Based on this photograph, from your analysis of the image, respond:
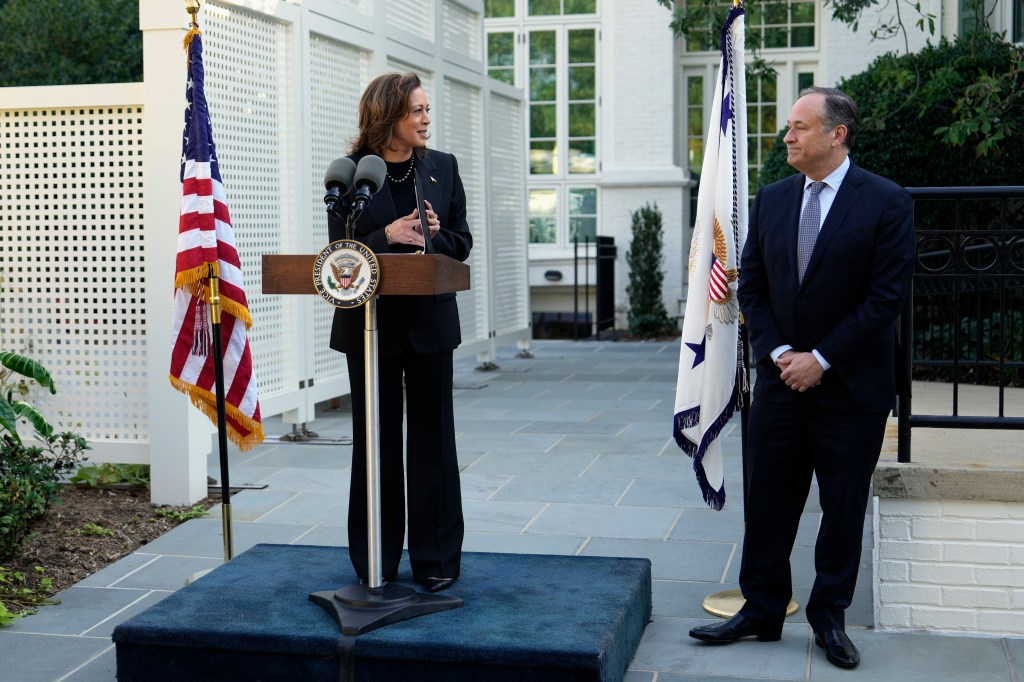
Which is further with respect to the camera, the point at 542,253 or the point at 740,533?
the point at 542,253

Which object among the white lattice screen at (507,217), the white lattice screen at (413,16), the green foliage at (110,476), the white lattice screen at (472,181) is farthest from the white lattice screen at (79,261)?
the white lattice screen at (507,217)

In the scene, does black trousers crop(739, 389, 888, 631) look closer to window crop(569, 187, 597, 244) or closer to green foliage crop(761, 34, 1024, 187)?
green foliage crop(761, 34, 1024, 187)

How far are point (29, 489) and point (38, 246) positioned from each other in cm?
167

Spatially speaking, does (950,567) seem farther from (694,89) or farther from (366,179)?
(694,89)

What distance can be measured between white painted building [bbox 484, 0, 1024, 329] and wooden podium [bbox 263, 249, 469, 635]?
40.8 ft

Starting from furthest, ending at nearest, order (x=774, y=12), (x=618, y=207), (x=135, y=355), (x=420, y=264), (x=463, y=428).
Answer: (x=618, y=207)
(x=774, y=12)
(x=463, y=428)
(x=135, y=355)
(x=420, y=264)

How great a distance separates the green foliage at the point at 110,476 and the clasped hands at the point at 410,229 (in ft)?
11.4

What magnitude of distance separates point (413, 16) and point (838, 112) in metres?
6.62

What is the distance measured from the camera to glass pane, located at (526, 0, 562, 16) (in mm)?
17016

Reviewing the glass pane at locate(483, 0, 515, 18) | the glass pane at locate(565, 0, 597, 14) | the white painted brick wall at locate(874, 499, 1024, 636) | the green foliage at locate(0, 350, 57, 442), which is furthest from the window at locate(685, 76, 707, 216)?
A: the white painted brick wall at locate(874, 499, 1024, 636)

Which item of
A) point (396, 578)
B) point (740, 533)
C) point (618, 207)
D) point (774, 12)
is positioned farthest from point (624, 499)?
point (618, 207)

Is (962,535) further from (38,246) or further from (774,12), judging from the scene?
(774,12)

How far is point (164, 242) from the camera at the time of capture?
20.7 feet

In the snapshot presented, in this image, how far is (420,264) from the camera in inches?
147
